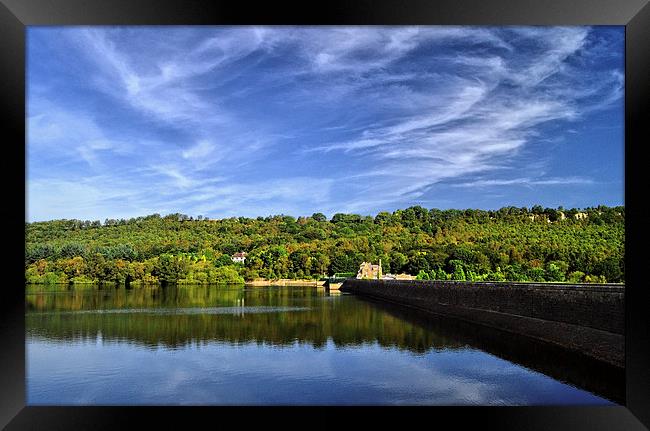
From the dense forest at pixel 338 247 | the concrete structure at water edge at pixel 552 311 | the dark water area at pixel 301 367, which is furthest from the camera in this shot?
the dense forest at pixel 338 247

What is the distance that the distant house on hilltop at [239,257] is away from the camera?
50.2 metres

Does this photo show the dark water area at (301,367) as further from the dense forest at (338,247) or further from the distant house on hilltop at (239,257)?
the distant house on hilltop at (239,257)

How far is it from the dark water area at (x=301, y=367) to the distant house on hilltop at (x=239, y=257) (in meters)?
35.3

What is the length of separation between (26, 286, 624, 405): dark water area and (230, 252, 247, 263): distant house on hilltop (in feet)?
116

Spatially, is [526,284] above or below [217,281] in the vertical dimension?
above

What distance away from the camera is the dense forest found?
30.2 m

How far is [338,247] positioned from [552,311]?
4030 cm
